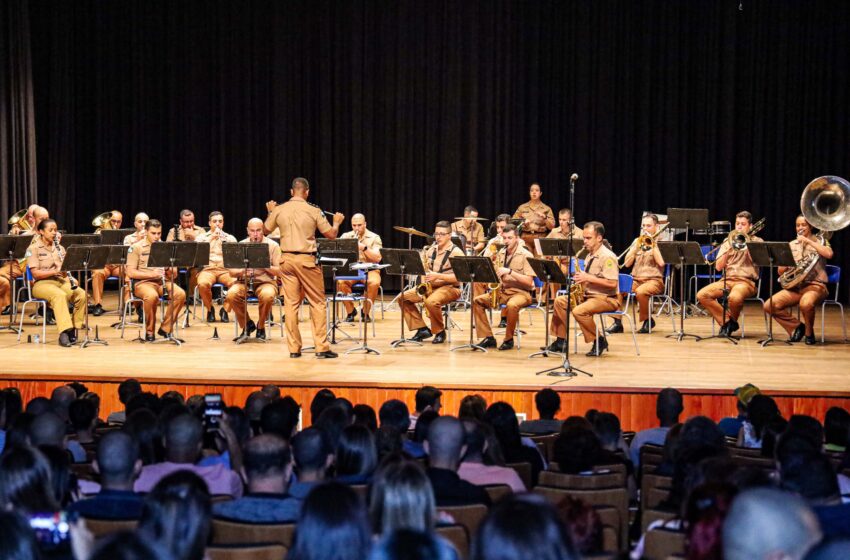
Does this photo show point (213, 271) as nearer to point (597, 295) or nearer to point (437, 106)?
point (597, 295)

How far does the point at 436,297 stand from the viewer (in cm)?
1130

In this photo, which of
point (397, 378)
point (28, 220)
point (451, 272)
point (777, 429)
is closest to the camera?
point (777, 429)

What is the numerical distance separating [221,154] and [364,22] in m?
3.28

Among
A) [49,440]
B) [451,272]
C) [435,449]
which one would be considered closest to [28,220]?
[451,272]

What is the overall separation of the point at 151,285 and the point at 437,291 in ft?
10.6

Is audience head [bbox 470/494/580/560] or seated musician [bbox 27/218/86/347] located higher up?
seated musician [bbox 27/218/86/347]

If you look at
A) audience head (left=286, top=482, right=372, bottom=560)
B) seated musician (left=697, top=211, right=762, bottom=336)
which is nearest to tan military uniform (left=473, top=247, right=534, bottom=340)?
seated musician (left=697, top=211, right=762, bottom=336)

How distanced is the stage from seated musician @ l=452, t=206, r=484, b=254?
11.0 ft

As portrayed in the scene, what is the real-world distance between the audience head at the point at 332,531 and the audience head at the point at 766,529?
95cm

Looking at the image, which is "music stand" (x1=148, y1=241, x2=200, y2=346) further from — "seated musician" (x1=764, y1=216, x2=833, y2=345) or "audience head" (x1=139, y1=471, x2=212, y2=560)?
"audience head" (x1=139, y1=471, x2=212, y2=560)

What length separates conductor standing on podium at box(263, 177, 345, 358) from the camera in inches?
400

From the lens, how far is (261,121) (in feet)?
57.6

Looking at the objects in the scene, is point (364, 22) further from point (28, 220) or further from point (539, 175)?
point (28, 220)

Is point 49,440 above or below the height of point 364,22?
below
